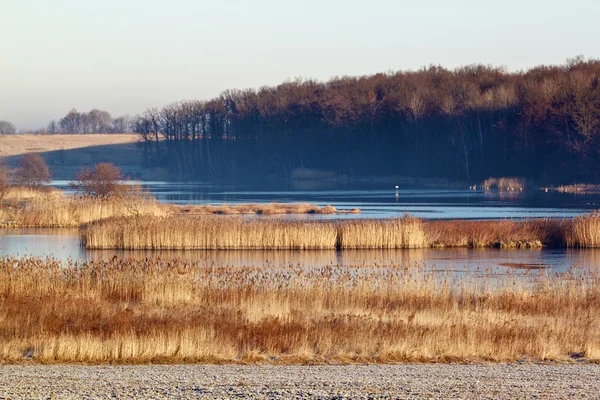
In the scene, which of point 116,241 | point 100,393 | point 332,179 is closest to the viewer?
point 100,393

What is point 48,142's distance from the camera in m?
166

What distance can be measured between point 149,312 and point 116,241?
1964 centimetres

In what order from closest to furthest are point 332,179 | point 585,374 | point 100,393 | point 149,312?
point 100,393 → point 585,374 → point 149,312 → point 332,179

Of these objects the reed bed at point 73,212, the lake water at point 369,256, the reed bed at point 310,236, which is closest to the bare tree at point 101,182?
the reed bed at point 73,212

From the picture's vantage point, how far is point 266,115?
12912 centimetres

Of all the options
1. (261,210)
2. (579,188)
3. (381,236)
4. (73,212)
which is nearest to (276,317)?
(381,236)

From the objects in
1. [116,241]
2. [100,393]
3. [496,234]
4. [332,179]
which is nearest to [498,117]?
[332,179]

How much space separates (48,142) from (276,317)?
15638 centimetres

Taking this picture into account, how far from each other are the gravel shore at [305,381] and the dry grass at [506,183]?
7344 centimetres

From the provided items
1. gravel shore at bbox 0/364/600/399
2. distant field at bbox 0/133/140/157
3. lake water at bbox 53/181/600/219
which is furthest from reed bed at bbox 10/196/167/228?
distant field at bbox 0/133/140/157

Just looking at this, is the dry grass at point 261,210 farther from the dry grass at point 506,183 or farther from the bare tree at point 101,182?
the dry grass at point 506,183

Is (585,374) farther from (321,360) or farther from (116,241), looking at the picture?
(116,241)

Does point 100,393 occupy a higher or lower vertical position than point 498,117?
lower

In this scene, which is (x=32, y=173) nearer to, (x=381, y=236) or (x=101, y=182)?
(x=101, y=182)
